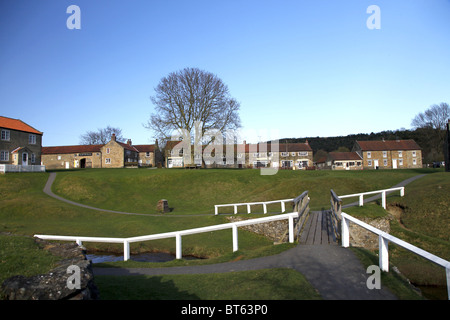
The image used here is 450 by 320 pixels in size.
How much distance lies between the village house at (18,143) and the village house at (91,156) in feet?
74.1

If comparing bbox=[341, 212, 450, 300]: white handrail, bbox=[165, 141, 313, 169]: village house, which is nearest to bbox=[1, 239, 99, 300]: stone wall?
bbox=[341, 212, 450, 300]: white handrail

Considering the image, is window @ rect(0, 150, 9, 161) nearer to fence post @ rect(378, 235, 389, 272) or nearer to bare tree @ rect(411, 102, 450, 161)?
fence post @ rect(378, 235, 389, 272)

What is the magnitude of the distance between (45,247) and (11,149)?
46.5 metres

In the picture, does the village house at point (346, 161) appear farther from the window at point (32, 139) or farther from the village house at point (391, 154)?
the window at point (32, 139)

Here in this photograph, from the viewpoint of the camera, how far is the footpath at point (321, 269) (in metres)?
5.25

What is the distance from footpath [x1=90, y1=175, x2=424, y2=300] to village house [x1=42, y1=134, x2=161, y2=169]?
221 ft

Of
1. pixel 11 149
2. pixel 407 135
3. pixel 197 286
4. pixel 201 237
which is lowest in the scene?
pixel 201 237

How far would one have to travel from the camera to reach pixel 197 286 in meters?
6.02

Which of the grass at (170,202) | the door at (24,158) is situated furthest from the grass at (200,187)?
the door at (24,158)

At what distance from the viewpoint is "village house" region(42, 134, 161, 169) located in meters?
72.5

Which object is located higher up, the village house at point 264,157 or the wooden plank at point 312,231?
the village house at point 264,157

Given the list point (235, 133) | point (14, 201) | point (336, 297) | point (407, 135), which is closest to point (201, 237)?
point (336, 297)
